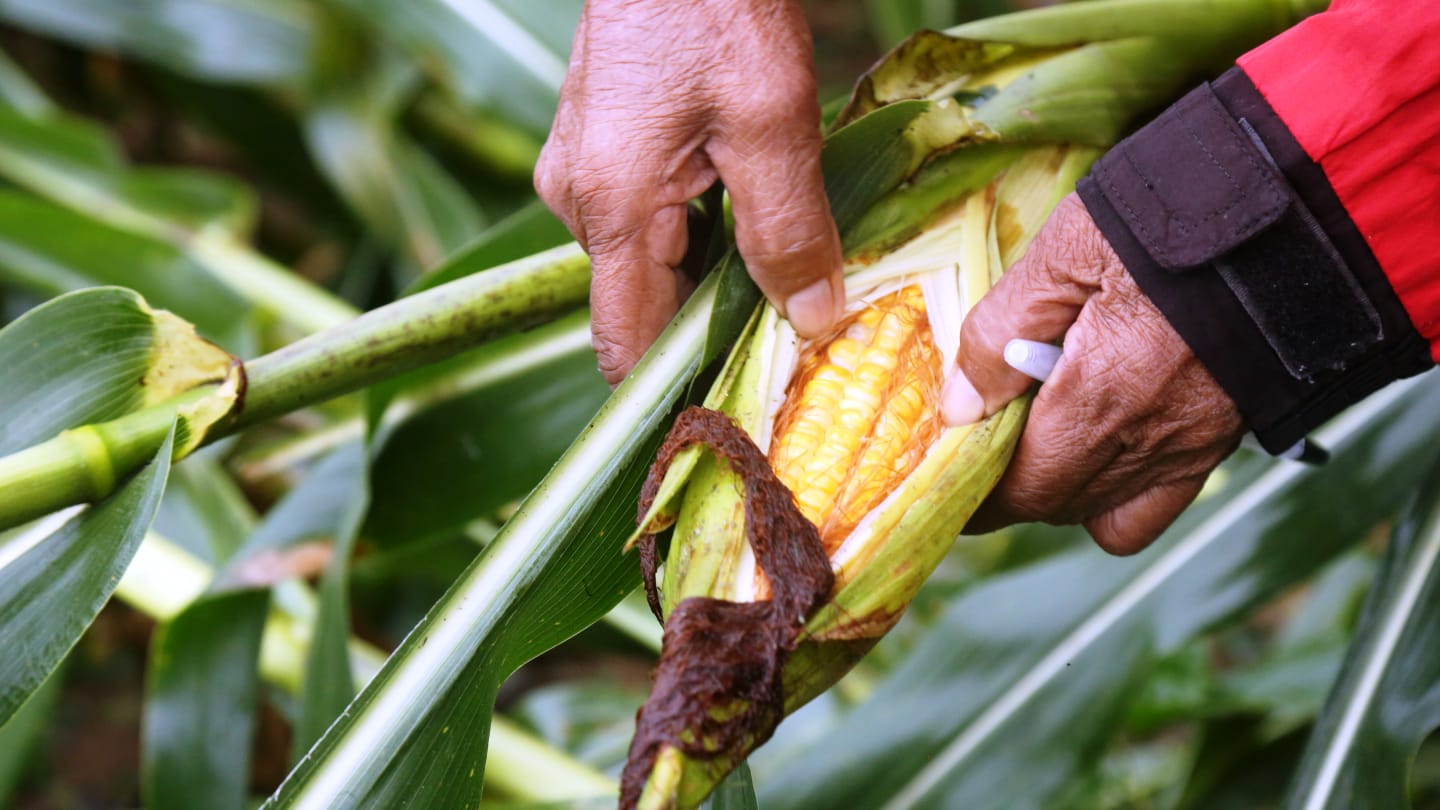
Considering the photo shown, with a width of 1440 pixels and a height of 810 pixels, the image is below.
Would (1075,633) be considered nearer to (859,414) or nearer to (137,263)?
(859,414)

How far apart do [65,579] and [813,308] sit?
0.64m

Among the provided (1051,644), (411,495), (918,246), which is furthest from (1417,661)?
(411,495)

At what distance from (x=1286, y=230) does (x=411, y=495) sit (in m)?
1.00

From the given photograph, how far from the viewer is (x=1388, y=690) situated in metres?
1.07

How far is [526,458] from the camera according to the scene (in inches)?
51.6

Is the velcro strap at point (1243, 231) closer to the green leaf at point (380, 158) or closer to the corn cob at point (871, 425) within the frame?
the corn cob at point (871, 425)

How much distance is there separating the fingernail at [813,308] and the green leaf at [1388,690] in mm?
721

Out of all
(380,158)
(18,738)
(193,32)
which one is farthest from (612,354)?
(193,32)

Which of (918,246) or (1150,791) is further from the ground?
(918,246)

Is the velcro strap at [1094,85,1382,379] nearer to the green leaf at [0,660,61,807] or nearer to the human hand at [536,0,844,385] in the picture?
the human hand at [536,0,844,385]

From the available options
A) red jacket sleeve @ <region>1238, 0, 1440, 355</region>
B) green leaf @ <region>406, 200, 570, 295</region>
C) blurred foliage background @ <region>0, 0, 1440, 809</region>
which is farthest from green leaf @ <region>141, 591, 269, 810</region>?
red jacket sleeve @ <region>1238, 0, 1440, 355</region>

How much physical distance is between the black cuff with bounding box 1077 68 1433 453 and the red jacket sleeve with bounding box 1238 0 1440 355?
0.01 m

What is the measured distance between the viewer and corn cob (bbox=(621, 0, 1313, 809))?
66cm

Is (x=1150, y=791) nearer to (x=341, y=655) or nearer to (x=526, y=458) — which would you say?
(x=526, y=458)
